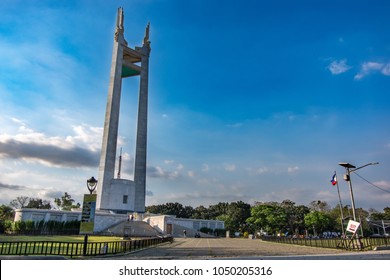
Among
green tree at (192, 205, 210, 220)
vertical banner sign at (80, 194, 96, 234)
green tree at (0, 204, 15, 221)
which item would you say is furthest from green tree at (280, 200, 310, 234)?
vertical banner sign at (80, 194, 96, 234)

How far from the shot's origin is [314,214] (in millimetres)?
68562

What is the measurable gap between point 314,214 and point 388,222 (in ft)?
58.8

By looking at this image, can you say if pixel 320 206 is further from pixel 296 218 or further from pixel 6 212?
pixel 6 212

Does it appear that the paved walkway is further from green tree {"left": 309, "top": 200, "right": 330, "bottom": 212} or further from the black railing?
green tree {"left": 309, "top": 200, "right": 330, "bottom": 212}

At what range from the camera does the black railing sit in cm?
1483

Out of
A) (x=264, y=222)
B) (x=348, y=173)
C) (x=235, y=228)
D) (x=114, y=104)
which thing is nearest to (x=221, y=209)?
(x=235, y=228)

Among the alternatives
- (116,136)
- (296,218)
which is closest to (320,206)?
(296,218)

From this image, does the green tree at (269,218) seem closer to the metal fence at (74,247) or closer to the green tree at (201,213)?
the green tree at (201,213)

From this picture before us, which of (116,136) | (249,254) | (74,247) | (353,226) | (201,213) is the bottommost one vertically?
(249,254)

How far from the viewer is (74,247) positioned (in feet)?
71.9

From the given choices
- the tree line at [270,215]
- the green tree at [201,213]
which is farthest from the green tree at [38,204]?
the green tree at [201,213]

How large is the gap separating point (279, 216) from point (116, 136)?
122 ft

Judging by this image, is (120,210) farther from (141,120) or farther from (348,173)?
(348,173)

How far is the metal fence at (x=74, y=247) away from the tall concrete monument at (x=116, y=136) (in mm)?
34068
